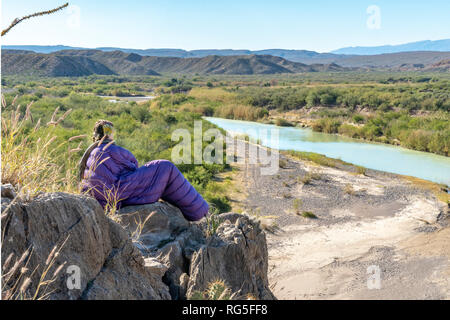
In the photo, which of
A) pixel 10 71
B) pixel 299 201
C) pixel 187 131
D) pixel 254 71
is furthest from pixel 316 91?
pixel 254 71

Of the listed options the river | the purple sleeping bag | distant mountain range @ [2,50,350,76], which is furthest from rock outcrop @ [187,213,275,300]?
distant mountain range @ [2,50,350,76]

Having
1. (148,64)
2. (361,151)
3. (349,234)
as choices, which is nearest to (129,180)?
(349,234)

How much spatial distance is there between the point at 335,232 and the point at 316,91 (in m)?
33.9

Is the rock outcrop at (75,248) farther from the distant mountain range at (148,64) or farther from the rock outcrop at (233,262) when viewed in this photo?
the distant mountain range at (148,64)

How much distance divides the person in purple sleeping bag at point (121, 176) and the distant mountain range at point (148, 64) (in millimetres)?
92301

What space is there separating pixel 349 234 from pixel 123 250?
920 centimetres

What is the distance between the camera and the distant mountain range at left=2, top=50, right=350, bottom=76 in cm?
9344

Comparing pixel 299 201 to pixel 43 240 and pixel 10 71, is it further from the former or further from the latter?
pixel 10 71

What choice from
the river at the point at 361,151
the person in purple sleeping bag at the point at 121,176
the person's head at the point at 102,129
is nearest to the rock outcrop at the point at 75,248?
the person in purple sleeping bag at the point at 121,176

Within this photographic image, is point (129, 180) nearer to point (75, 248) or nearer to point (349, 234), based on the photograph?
point (75, 248)

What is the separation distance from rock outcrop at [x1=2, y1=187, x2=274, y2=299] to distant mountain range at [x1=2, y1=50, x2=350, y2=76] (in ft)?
304

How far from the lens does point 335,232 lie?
1098 centimetres

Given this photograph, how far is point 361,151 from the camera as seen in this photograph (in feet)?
75.6

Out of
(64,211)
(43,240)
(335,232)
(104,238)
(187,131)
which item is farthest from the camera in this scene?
(187,131)
